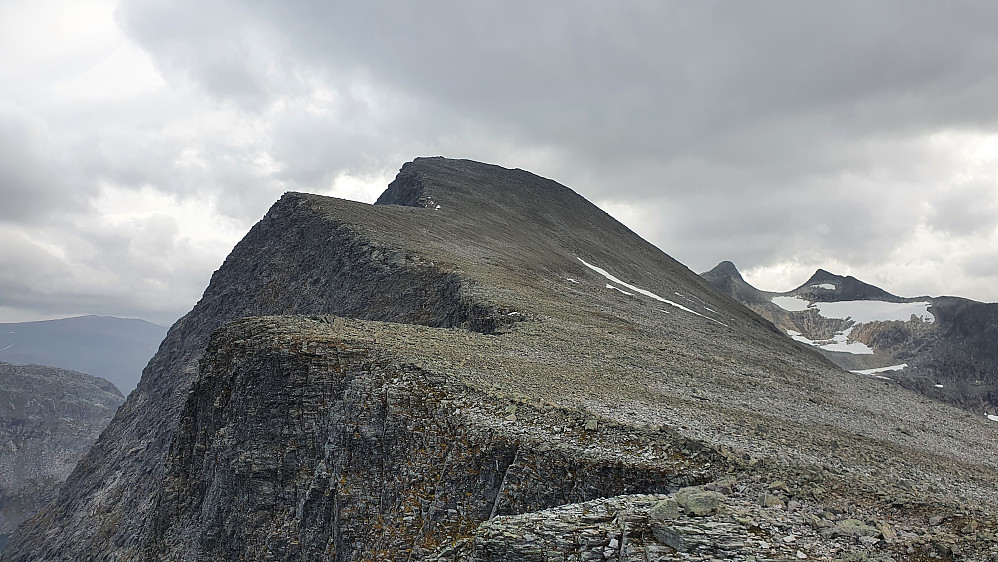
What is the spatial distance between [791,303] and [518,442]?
180m

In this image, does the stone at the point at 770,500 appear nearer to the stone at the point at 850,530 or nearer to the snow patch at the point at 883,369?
the stone at the point at 850,530

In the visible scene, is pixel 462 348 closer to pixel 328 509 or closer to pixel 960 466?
pixel 328 509

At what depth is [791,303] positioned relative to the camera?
170 m

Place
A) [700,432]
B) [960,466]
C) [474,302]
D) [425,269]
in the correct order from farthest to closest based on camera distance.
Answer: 1. [425,269]
2. [474,302]
3. [960,466]
4. [700,432]

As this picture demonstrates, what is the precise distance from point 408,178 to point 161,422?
128 ft

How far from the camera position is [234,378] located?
19547 millimetres

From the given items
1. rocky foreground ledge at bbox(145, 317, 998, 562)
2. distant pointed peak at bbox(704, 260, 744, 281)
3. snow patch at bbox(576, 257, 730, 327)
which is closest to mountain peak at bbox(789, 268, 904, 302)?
distant pointed peak at bbox(704, 260, 744, 281)

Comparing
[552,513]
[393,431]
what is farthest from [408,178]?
[552,513]

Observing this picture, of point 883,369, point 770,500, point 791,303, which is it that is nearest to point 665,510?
point 770,500

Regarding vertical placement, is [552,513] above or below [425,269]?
below

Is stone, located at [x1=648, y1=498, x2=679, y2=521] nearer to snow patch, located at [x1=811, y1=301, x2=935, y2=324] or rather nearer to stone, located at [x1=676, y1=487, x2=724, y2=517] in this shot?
stone, located at [x1=676, y1=487, x2=724, y2=517]

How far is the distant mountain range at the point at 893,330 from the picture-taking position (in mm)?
115625

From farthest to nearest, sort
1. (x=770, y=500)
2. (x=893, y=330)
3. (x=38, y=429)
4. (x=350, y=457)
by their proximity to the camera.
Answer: (x=38, y=429) → (x=893, y=330) → (x=350, y=457) → (x=770, y=500)

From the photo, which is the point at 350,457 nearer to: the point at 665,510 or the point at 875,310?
the point at 665,510
